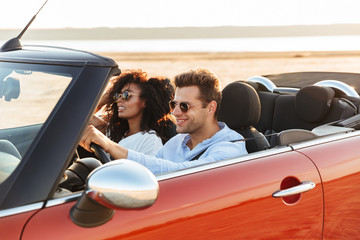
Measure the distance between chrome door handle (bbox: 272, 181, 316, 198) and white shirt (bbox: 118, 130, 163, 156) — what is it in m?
1.34

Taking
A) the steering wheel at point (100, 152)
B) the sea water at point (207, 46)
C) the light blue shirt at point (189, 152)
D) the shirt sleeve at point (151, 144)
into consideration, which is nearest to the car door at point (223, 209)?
the light blue shirt at point (189, 152)

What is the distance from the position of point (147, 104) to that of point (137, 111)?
0.08 m

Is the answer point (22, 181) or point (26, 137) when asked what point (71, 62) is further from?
point (22, 181)

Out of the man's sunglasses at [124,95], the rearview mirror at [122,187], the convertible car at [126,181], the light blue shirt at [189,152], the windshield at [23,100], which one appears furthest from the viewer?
the man's sunglasses at [124,95]

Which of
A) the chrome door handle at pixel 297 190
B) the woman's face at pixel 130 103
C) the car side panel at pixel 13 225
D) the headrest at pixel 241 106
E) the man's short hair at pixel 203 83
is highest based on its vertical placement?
the car side panel at pixel 13 225

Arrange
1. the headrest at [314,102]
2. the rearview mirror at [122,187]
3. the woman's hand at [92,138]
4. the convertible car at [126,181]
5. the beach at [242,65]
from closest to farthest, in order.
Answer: the rearview mirror at [122,187]
the convertible car at [126,181]
the woman's hand at [92,138]
the headrest at [314,102]
the beach at [242,65]

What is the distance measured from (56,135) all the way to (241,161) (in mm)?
883

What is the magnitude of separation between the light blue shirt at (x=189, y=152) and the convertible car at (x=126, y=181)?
5.9 inches

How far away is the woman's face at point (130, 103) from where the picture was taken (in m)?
3.44

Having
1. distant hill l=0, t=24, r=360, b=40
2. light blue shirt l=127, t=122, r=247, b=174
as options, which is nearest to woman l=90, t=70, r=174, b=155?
light blue shirt l=127, t=122, r=247, b=174

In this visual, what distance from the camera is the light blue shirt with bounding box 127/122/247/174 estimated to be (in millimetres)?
2426

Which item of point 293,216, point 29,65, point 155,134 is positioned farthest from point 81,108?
point 155,134

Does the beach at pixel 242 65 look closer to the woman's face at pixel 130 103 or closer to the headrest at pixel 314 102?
Answer: the headrest at pixel 314 102

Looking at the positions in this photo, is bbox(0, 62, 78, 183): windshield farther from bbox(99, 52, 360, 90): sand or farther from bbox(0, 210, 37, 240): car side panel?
bbox(99, 52, 360, 90): sand
